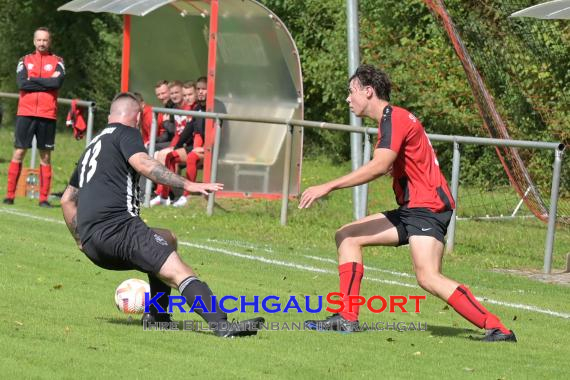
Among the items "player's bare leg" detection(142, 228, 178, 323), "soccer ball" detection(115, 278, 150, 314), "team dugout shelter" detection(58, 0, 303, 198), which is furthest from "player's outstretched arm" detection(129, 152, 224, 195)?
"team dugout shelter" detection(58, 0, 303, 198)

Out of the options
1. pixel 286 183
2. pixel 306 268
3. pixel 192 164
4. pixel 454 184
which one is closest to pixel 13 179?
pixel 192 164

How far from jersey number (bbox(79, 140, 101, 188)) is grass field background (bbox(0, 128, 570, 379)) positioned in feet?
3.09

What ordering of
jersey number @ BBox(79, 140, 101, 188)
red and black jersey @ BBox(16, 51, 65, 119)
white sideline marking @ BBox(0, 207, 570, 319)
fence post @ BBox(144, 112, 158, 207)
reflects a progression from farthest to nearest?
fence post @ BBox(144, 112, 158, 207), red and black jersey @ BBox(16, 51, 65, 119), white sideline marking @ BBox(0, 207, 570, 319), jersey number @ BBox(79, 140, 101, 188)

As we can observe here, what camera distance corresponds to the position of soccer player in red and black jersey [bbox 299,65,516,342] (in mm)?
8609

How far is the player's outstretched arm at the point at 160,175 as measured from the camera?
786 centimetres

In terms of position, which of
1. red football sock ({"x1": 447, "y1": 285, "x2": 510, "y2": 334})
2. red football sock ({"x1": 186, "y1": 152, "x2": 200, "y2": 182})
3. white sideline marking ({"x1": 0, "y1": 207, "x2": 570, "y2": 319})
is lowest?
white sideline marking ({"x1": 0, "y1": 207, "x2": 570, "y2": 319})

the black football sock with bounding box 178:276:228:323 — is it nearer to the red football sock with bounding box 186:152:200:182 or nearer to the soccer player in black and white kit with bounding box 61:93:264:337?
the soccer player in black and white kit with bounding box 61:93:264:337

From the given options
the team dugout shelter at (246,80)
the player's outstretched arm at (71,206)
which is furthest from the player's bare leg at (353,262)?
the team dugout shelter at (246,80)

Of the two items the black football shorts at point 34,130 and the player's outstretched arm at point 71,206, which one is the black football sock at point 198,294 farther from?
the black football shorts at point 34,130

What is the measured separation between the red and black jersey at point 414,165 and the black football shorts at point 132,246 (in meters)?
1.59

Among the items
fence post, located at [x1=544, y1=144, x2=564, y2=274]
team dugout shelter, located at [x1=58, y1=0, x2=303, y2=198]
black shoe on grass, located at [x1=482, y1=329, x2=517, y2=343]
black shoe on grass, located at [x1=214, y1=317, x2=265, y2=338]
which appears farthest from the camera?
team dugout shelter, located at [x1=58, y1=0, x2=303, y2=198]

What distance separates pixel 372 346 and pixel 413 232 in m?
0.87

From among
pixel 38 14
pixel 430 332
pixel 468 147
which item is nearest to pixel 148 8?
pixel 468 147

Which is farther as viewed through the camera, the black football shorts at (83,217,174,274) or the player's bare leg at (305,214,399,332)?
the player's bare leg at (305,214,399,332)
